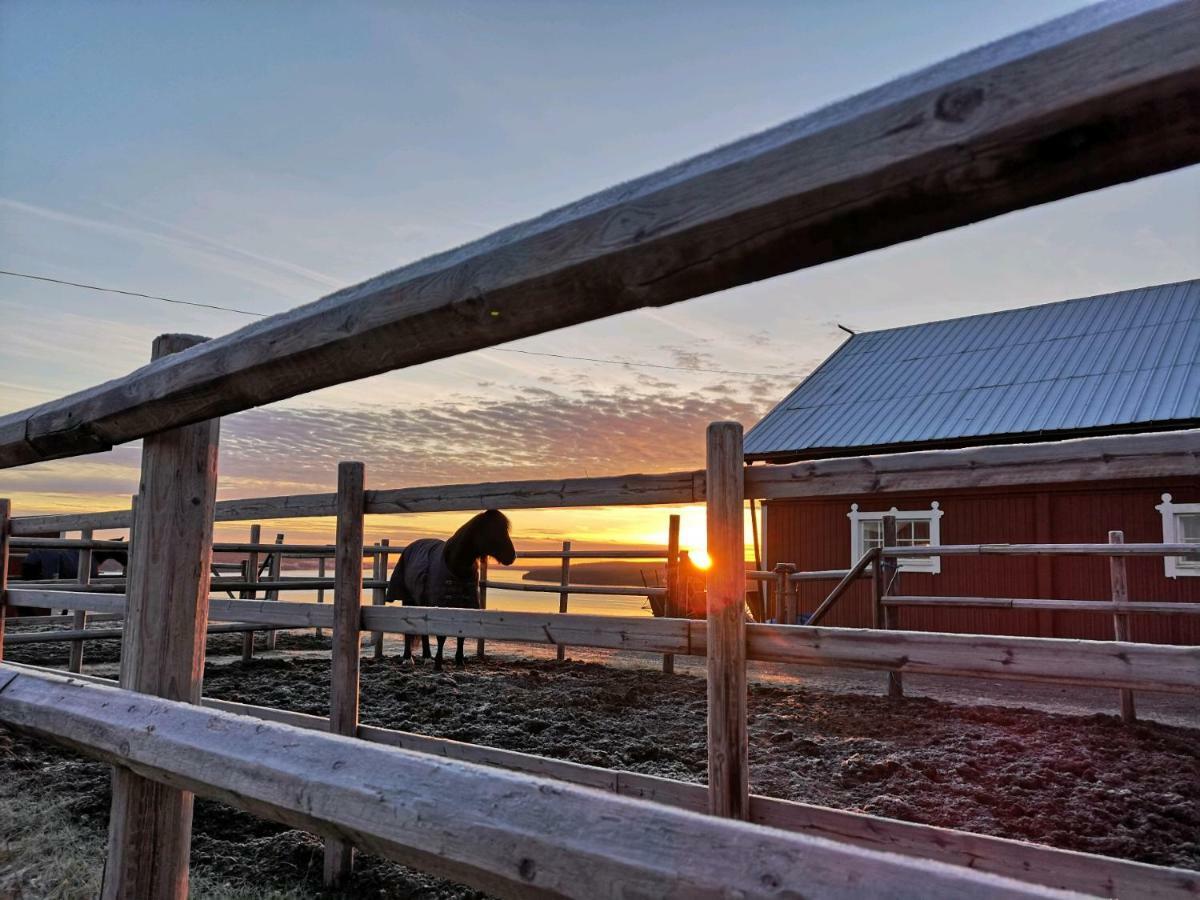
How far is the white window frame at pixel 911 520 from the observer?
41.6 ft

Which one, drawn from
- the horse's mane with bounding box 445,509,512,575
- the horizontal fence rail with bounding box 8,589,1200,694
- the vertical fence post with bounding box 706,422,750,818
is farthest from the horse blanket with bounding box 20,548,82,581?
the vertical fence post with bounding box 706,422,750,818

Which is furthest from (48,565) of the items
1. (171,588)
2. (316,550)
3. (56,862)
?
(171,588)

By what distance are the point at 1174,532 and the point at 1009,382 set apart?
3.40 metres

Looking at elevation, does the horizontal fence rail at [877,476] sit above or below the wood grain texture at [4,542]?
above

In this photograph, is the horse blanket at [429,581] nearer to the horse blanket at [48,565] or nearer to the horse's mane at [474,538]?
the horse's mane at [474,538]

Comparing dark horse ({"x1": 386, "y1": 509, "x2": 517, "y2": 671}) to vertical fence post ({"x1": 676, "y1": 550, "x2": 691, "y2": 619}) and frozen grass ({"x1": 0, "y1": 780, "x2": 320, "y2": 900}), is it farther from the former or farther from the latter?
frozen grass ({"x1": 0, "y1": 780, "x2": 320, "y2": 900})

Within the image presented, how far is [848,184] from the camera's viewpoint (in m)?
→ 0.79

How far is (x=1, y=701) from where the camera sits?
6.79ft

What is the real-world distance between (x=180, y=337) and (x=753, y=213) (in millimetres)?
1627

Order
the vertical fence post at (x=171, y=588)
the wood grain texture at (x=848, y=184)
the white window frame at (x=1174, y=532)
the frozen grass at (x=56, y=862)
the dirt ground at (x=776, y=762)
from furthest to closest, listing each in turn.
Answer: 1. the white window frame at (x=1174, y=532)
2. the dirt ground at (x=776, y=762)
3. the frozen grass at (x=56, y=862)
4. the vertical fence post at (x=171, y=588)
5. the wood grain texture at (x=848, y=184)

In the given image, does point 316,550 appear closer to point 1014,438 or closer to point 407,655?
point 407,655

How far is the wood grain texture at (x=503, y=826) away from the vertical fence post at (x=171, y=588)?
13.7 inches

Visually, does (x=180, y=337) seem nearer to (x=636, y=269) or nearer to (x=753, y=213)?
(x=636, y=269)

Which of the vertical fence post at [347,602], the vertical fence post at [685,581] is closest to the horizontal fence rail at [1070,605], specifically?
the vertical fence post at [685,581]
